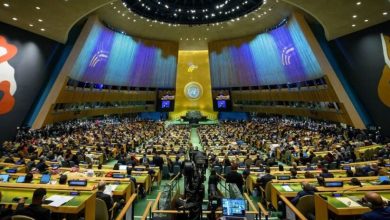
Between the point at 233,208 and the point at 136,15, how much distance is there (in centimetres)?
2721

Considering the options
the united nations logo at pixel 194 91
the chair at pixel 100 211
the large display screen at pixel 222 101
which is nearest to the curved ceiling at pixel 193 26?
the large display screen at pixel 222 101

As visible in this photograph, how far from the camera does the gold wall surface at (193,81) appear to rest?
155ft

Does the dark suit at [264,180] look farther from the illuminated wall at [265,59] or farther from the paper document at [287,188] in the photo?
the illuminated wall at [265,59]

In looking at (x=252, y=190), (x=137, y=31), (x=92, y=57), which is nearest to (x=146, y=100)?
(x=137, y=31)

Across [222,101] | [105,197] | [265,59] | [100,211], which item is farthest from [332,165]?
[222,101]

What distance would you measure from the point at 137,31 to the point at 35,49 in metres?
15.0

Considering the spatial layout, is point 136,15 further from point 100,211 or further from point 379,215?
point 379,215

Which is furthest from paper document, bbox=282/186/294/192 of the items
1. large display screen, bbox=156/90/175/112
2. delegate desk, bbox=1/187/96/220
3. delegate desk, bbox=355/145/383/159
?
large display screen, bbox=156/90/175/112

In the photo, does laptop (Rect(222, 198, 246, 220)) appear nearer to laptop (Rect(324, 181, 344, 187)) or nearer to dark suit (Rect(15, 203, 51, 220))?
laptop (Rect(324, 181, 344, 187))

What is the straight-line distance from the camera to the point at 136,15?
27.2m

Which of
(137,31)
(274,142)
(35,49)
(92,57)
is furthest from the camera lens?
(137,31)

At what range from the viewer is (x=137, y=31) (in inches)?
1287

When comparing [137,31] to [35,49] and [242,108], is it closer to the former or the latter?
[35,49]

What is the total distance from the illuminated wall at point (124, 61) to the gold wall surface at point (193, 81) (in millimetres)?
6873
